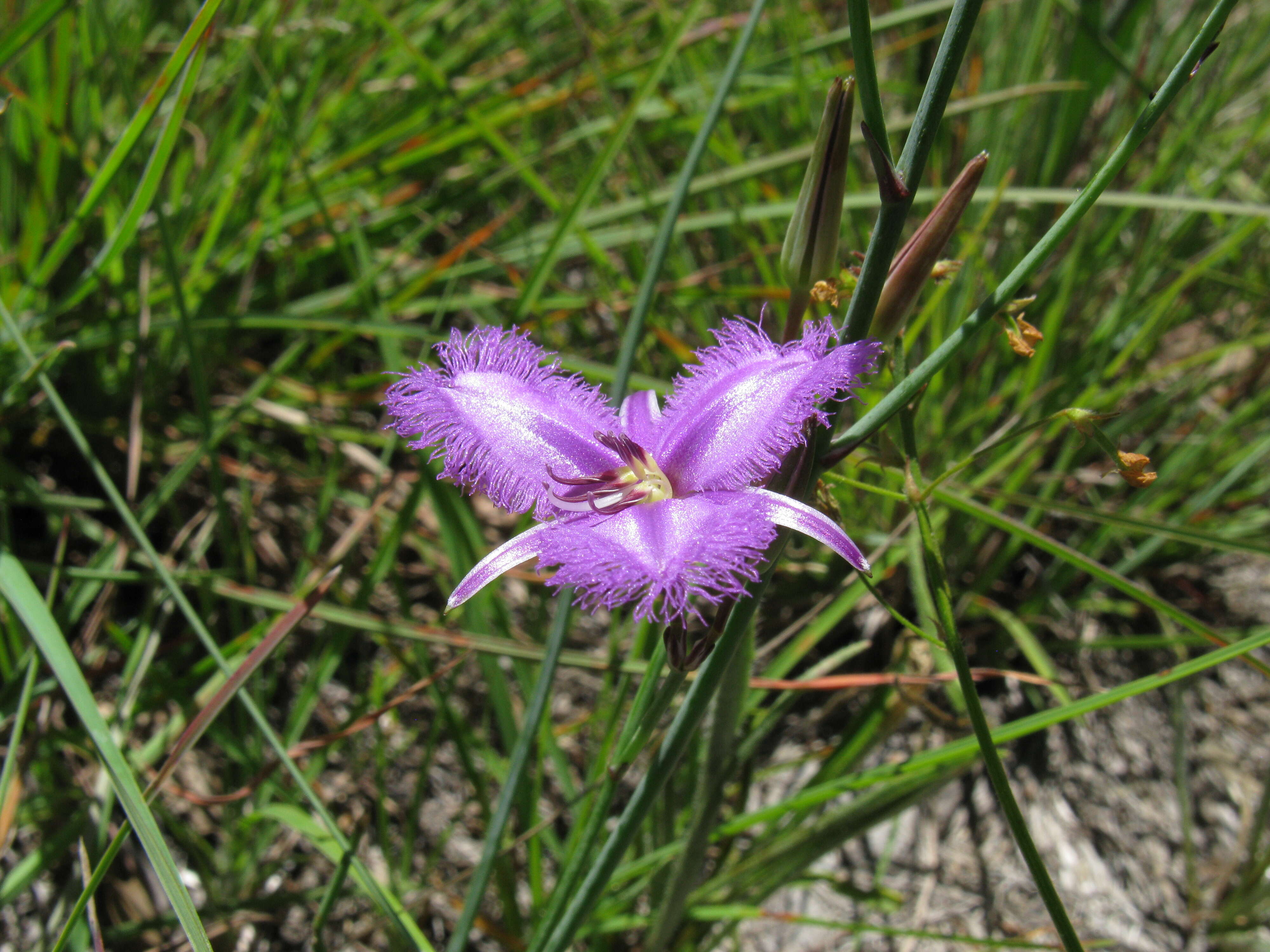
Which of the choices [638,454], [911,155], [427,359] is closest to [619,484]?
[638,454]

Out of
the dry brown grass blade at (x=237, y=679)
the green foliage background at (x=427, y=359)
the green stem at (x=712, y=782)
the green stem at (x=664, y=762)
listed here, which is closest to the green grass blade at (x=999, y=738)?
the green foliage background at (x=427, y=359)

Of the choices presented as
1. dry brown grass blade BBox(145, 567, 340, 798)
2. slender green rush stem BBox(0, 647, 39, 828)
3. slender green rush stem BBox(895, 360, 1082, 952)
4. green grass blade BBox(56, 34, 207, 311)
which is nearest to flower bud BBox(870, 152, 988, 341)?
slender green rush stem BBox(895, 360, 1082, 952)

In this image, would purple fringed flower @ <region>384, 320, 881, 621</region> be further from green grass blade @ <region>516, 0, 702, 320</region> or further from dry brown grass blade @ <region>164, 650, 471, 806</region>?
green grass blade @ <region>516, 0, 702, 320</region>

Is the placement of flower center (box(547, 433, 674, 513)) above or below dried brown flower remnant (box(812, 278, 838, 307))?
below

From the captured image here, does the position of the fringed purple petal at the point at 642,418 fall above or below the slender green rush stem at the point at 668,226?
below

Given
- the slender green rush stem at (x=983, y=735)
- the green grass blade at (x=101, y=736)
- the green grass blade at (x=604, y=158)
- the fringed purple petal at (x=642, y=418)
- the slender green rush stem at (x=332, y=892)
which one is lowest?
the slender green rush stem at (x=332, y=892)

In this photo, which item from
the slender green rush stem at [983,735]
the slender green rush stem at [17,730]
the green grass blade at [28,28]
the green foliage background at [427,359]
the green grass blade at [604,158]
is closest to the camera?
the slender green rush stem at [983,735]

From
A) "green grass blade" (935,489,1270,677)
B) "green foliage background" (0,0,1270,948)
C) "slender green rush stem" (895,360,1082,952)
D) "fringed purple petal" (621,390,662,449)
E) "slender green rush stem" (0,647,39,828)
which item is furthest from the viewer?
"green foliage background" (0,0,1270,948)

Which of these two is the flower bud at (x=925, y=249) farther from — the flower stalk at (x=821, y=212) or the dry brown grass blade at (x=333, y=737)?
the dry brown grass blade at (x=333, y=737)
